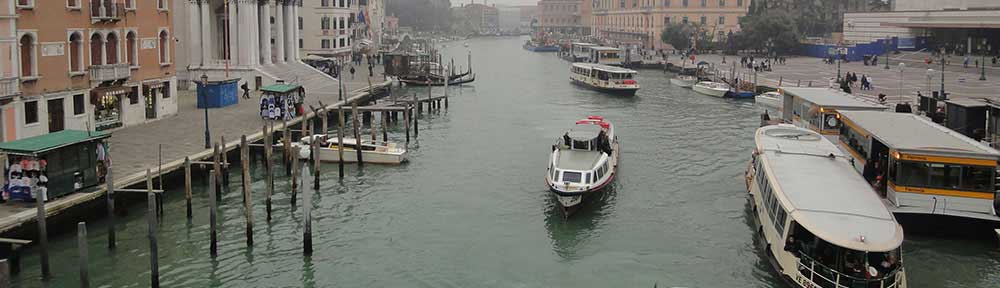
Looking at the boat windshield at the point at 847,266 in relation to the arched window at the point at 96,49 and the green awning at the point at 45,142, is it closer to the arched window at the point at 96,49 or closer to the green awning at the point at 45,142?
the green awning at the point at 45,142

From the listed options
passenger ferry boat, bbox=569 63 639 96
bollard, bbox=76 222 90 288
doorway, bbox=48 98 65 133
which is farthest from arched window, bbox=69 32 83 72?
passenger ferry boat, bbox=569 63 639 96

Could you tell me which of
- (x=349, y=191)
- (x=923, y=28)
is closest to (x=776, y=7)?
(x=923, y=28)

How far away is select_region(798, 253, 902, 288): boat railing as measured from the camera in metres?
18.0

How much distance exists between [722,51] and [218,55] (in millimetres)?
59448

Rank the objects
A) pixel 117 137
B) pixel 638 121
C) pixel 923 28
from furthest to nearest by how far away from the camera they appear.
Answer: pixel 923 28
pixel 638 121
pixel 117 137

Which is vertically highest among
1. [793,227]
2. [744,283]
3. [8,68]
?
[8,68]

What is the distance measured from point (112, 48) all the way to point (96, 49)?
1.14m

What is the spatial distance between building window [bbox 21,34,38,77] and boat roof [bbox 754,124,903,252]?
22364mm

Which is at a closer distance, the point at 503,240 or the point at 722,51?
the point at 503,240

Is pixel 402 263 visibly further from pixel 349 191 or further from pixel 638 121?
pixel 638 121

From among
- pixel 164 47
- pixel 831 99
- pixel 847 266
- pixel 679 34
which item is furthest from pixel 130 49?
pixel 679 34

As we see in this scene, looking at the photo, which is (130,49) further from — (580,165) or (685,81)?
(685,81)

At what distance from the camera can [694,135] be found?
4369 centimetres

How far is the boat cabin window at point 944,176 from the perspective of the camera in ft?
72.7
